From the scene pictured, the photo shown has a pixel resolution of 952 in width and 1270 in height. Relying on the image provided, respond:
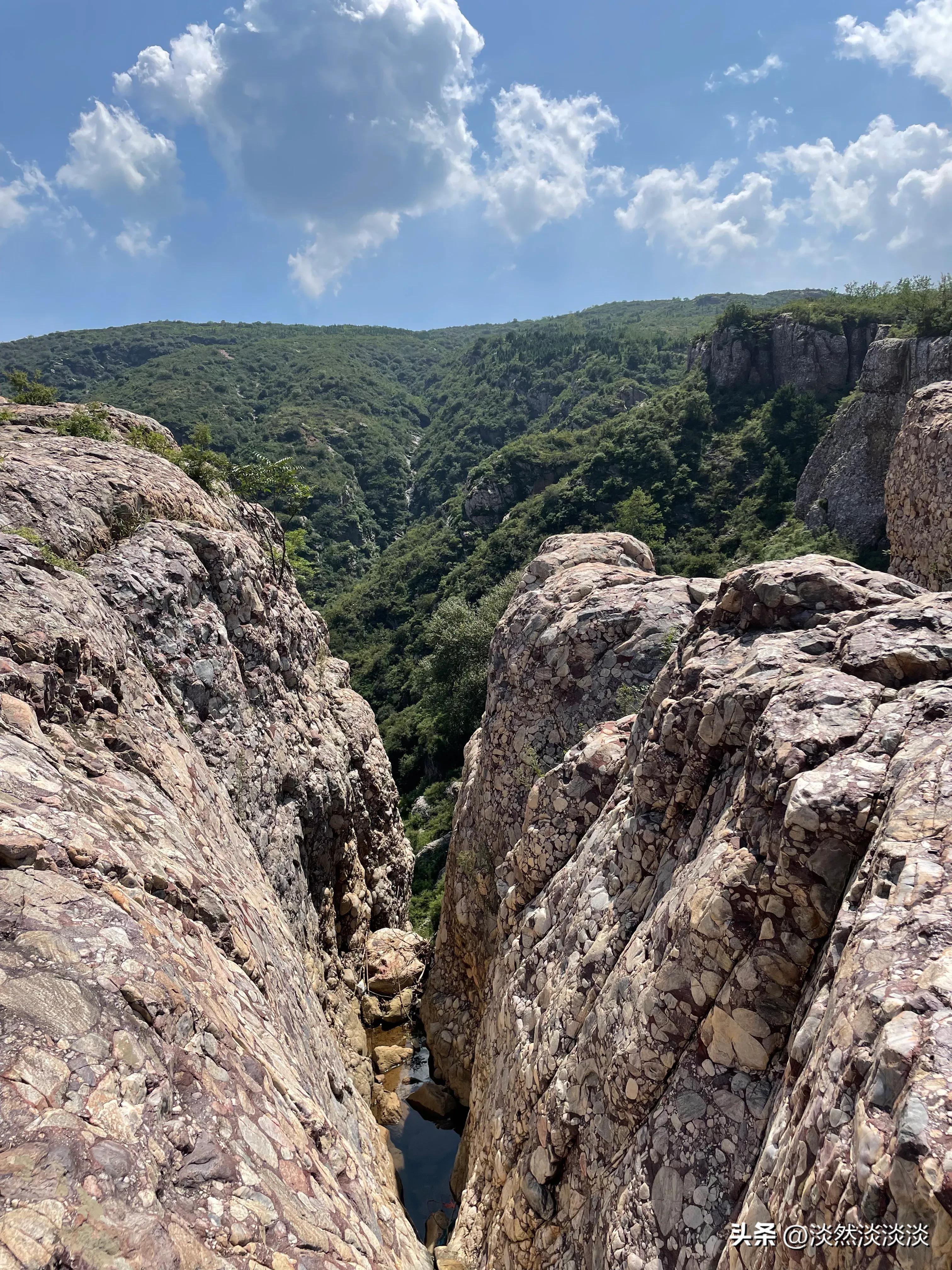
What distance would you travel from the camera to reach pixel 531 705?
13320mm

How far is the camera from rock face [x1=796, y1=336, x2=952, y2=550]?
2891 centimetres

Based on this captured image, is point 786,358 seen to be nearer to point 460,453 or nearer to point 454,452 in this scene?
point 460,453

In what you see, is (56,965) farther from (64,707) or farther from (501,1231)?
(501,1231)

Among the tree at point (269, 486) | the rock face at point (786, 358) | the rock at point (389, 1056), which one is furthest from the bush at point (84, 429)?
the rock face at point (786, 358)

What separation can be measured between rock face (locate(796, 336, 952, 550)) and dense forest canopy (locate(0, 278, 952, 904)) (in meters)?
1.67

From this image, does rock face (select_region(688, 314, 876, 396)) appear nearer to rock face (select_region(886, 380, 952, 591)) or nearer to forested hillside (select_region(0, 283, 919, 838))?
forested hillside (select_region(0, 283, 919, 838))

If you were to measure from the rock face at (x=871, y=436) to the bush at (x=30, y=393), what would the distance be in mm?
31440

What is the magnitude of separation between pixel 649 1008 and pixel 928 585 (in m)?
12.4

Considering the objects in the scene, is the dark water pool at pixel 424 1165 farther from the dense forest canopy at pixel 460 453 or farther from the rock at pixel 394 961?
the dense forest canopy at pixel 460 453

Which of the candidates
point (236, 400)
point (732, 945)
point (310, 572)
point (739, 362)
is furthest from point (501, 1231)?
point (236, 400)

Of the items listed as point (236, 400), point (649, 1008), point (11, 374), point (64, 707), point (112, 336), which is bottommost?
point (649, 1008)

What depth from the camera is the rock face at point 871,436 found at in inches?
1138

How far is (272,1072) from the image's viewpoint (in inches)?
220

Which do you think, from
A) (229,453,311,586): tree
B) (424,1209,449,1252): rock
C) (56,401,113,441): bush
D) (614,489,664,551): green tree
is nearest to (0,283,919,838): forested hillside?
(614,489,664,551): green tree
